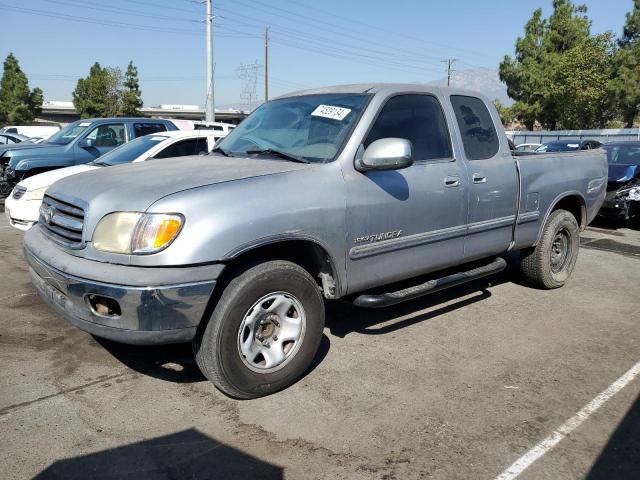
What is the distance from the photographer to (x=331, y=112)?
4047 mm

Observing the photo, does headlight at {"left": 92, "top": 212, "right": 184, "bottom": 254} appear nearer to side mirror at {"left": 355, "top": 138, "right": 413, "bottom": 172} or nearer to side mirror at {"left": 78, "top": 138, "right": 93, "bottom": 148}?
side mirror at {"left": 355, "top": 138, "right": 413, "bottom": 172}

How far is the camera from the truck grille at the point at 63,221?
3275 millimetres

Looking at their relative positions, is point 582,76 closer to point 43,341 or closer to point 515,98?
point 515,98

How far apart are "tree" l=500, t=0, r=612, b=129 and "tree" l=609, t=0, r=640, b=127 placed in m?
0.78

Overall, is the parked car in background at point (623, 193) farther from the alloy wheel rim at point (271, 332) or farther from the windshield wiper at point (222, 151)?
the alloy wheel rim at point (271, 332)

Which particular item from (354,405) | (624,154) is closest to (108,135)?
(354,405)

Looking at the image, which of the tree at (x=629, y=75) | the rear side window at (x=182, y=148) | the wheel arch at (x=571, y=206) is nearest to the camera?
the wheel arch at (x=571, y=206)

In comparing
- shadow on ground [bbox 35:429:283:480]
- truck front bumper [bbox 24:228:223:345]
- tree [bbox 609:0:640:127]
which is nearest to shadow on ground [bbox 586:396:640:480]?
shadow on ground [bbox 35:429:283:480]

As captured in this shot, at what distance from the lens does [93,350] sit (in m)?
4.09

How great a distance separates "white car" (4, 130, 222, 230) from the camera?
6926 mm

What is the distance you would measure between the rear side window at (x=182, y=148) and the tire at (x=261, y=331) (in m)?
4.96

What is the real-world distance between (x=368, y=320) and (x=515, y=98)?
1787 inches

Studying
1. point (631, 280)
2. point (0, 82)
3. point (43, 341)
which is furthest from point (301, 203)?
point (0, 82)

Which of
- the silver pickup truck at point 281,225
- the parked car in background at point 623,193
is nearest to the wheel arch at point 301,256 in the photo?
the silver pickup truck at point 281,225
